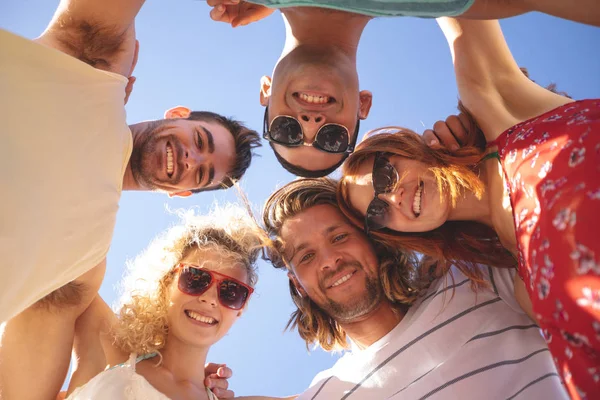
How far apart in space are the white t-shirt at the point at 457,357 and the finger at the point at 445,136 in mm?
864

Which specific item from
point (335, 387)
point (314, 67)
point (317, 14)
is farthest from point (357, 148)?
point (335, 387)

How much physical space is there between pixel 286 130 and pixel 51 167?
1449 millimetres

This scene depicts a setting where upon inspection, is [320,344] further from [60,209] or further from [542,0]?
[542,0]

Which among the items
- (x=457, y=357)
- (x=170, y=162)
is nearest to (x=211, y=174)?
(x=170, y=162)

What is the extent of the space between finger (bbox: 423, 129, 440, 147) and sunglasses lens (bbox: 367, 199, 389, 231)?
421 mm

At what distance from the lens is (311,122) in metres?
3.24

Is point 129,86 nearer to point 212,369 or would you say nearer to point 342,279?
point 342,279

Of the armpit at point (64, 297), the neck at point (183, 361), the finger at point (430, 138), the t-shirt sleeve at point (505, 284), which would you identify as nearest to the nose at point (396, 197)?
the finger at point (430, 138)

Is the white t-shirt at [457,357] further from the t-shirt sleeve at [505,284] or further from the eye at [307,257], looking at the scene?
the eye at [307,257]

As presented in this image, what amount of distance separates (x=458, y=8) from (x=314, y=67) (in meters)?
1.14

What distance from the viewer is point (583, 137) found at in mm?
2236

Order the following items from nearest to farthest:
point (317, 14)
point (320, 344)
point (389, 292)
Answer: point (317, 14), point (389, 292), point (320, 344)

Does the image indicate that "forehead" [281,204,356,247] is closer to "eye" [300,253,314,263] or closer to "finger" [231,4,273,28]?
"eye" [300,253,314,263]

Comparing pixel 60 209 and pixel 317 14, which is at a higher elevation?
pixel 317 14
